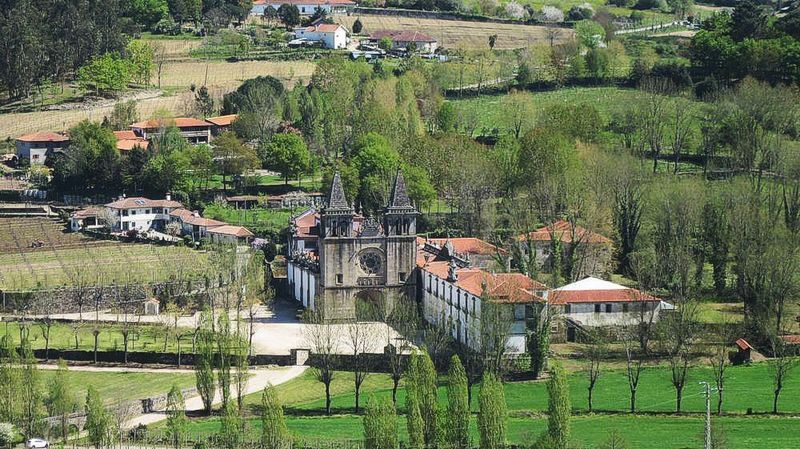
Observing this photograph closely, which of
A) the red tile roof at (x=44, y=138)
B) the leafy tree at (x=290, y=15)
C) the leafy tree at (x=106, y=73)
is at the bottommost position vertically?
the red tile roof at (x=44, y=138)

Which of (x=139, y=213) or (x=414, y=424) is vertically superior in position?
(x=414, y=424)

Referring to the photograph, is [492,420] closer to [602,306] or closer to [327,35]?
[602,306]

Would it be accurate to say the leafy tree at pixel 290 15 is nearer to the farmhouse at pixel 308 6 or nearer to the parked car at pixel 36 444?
the farmhouse at pixel 308 6

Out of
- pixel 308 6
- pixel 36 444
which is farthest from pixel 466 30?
pixel 36 444

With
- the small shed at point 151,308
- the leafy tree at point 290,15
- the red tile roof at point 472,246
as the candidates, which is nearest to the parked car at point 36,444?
the small shed at point 151,308

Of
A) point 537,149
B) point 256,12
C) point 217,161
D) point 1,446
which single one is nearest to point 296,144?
point 217,161

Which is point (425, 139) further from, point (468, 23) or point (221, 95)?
point (468, 23)

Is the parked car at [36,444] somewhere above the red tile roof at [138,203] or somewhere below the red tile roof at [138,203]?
below
